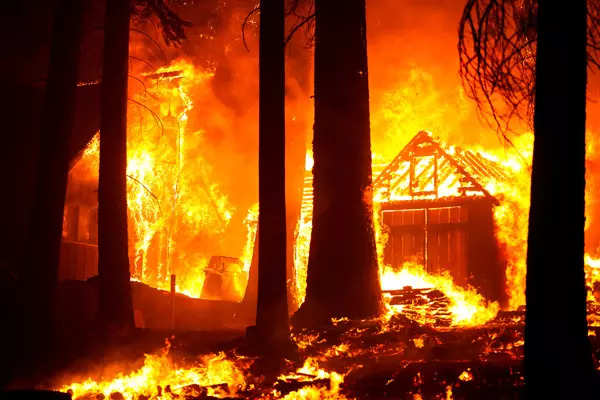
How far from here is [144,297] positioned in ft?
63.8

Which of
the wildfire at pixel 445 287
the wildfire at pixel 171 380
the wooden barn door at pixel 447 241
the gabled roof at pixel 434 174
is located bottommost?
the wildfire at pixel 171 380

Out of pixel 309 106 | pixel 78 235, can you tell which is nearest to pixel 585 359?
pixel 309 106

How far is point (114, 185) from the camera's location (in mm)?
12234

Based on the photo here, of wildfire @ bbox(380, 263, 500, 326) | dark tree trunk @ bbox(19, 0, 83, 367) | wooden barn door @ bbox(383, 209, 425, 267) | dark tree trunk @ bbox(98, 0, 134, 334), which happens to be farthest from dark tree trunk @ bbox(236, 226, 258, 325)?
dark tree trunk @ bbox(19, 0, 83, 367)

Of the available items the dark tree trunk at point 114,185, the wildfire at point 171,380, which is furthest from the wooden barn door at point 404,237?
the wildfire at point 171,380

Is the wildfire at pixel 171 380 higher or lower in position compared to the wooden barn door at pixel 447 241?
lower

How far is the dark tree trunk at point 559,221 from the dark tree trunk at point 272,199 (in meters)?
4.31

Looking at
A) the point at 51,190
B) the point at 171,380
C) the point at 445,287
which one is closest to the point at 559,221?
the point at 171,380

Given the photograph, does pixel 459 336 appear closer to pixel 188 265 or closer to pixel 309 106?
pixel 309 106

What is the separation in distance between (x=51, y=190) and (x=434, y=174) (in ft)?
38.4

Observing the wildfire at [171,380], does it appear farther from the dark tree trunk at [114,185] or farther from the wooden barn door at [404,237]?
the wooden barn door at [404,237]

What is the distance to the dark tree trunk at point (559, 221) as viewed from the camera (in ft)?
19.6

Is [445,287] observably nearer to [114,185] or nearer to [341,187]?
[341,187]

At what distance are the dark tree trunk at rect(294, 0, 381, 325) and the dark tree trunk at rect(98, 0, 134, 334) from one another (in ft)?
11.2
